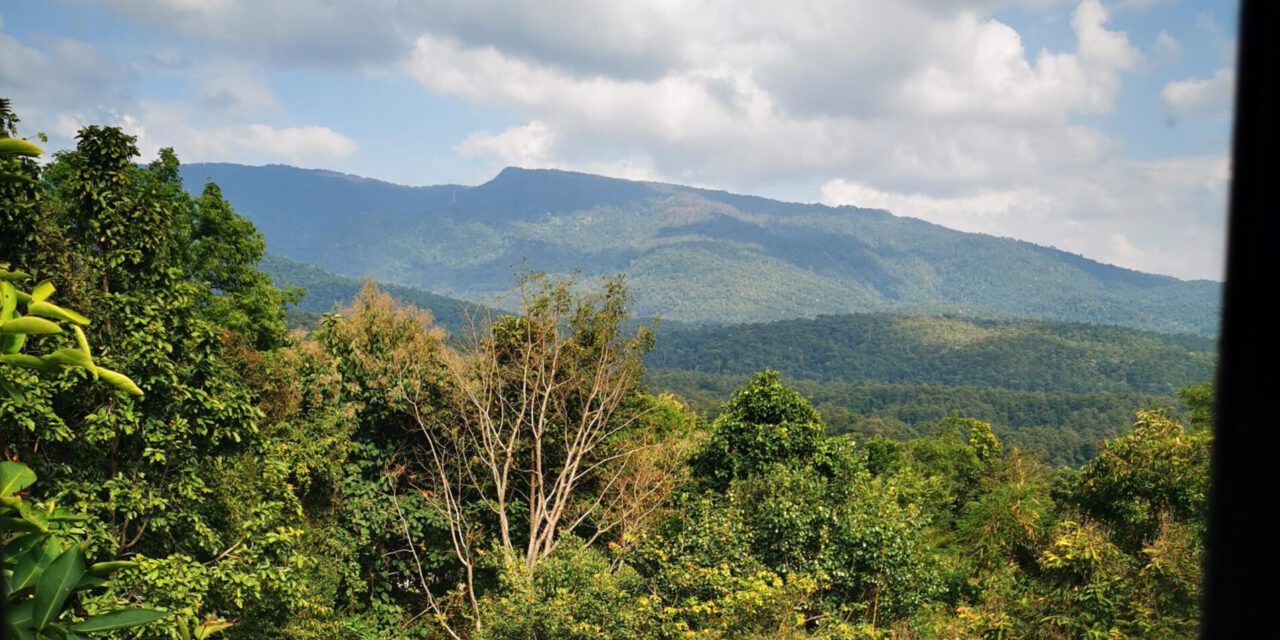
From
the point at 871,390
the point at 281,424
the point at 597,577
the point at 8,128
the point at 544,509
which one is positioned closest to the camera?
the point at 8,128

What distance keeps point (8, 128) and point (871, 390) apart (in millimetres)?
121459

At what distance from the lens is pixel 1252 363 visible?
1.08 meters

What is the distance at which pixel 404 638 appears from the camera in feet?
45.6

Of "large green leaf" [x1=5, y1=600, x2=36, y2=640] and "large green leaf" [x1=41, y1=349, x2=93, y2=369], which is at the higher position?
"large green leaf" [x1=41, y1=349, x2=93, y2=369]

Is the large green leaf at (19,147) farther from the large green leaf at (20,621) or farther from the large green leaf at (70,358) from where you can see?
the large green leaf at (20,621)

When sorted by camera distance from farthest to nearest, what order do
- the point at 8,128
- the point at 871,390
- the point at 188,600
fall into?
1. the point at 871,390
2. the point at 188,600
3. the point at 8,128

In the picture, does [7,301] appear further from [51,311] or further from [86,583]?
[86,583]

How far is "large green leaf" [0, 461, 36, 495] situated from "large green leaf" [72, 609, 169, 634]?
0.78ft

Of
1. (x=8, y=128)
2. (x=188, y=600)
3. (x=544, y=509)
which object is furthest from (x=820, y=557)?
(x=8, y=128)

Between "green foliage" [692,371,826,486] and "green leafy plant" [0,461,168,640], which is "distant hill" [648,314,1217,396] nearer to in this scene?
"green foliage" [692,371,826,486]

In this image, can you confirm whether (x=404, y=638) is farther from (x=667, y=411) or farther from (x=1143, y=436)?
(x=667, y=411)

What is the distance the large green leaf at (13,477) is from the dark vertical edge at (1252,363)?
175cm

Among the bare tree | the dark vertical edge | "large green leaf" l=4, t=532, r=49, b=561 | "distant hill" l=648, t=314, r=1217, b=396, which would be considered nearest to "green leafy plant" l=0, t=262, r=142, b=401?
"large green leaf" l=4, t=532, r=49, b=561

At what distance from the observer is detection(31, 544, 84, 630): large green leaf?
1168mm
